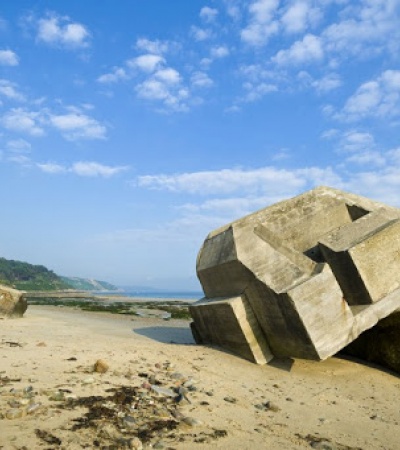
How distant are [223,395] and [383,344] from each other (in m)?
3.18

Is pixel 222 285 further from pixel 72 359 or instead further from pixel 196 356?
pixel 72 359

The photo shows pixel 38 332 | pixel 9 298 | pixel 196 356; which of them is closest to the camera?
pixel 196 356

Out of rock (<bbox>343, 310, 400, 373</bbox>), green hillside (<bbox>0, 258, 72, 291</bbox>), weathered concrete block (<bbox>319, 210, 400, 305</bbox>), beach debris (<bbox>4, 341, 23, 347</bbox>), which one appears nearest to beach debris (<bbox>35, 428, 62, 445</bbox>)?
weathered concrete block (<bbox>319, 210, 400, 305</bbox>)

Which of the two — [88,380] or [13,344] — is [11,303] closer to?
[13,344]

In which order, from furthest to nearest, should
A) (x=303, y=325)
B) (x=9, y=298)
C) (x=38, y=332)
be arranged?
(x=9, y=298), (x=38, y=332), (x=303, y=325)

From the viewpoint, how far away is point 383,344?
7.13m

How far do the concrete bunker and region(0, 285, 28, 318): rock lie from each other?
9031 millimetres

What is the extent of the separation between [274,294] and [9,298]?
11.6 metres

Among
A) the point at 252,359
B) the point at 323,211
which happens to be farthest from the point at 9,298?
the point at 323,211

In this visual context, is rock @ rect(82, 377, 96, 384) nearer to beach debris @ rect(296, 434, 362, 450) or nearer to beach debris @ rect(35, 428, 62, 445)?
beach debris @ rect(35, 428, 62, 445)

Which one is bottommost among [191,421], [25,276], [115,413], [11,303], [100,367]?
[191,421]

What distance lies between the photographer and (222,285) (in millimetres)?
8203

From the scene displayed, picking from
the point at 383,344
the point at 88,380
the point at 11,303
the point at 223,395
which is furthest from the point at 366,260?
the point at 11,303

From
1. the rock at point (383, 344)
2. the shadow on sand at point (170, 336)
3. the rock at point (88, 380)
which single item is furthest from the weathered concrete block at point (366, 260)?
the shadow on sand at point (170, 336)
